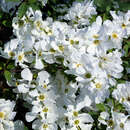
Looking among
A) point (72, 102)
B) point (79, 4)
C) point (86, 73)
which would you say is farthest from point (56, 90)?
point (79, 4)

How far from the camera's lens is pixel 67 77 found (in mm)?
1591

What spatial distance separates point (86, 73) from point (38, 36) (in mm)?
407

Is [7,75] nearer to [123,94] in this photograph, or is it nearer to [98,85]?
[98,85]

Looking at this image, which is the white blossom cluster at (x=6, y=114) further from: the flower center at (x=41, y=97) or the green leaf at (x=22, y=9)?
the green leaf at (x=22, y=9)

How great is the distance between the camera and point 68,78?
1596 mm

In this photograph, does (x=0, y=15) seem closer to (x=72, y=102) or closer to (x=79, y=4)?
(x=79, y=4)

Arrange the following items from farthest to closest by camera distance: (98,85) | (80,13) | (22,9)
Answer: (80,13), (22,9), (98,85)

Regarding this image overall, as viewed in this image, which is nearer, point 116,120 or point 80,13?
point 116,120

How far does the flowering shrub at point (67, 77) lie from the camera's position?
Result: 155 cm

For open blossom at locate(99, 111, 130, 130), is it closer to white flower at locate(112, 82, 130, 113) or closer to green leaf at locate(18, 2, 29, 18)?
white flower at locate(112, 82, 130, 113)

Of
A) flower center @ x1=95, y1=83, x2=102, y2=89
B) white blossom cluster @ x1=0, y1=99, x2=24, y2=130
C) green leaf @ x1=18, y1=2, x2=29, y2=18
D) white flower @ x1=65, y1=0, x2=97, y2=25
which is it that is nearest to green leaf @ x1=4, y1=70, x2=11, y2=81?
white blossom cluster @ x1=0, y1=99, x2=24, y2=130

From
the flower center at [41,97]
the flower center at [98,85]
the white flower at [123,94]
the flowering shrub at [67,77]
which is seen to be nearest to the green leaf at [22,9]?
the flowering shrub at [67,77]

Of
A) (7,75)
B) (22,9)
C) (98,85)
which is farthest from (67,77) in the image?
(22,9)

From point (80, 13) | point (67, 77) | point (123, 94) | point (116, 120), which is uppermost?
point (80, 13)
